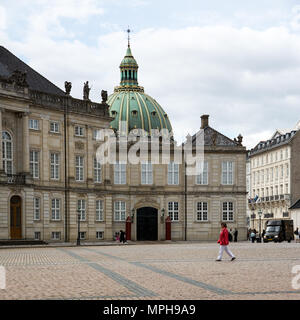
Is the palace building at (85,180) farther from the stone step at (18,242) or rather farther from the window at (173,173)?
the stone step at (18,242)

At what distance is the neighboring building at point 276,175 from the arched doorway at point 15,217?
4570cm

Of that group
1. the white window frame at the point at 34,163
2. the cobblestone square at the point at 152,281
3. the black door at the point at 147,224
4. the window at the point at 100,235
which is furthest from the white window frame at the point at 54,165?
the cobblestone square at the point at 152,281

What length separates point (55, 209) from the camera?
5812cm

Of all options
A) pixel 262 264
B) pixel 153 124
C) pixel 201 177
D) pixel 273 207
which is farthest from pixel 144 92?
pixel 262 264

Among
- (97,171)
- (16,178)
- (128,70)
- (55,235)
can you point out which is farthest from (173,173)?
(128,70)

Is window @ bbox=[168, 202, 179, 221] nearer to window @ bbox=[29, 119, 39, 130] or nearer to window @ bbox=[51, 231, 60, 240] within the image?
window @ bbox=[51, 231, 60, 240]

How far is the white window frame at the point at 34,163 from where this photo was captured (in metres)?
55.7

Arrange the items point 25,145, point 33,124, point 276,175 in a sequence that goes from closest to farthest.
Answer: point 25,145
point 33,124
point 276,175

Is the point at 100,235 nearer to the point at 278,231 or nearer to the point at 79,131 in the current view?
the point at 79,131

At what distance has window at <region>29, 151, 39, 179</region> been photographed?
183ft

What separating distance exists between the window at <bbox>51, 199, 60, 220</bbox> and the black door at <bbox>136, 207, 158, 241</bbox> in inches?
445

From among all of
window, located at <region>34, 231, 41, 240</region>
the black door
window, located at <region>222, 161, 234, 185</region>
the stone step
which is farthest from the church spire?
the stone step

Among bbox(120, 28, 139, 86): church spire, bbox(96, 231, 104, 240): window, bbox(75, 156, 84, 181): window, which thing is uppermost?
bbox(120, 28, 139, 86): church spire

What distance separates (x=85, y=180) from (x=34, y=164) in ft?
20.5
